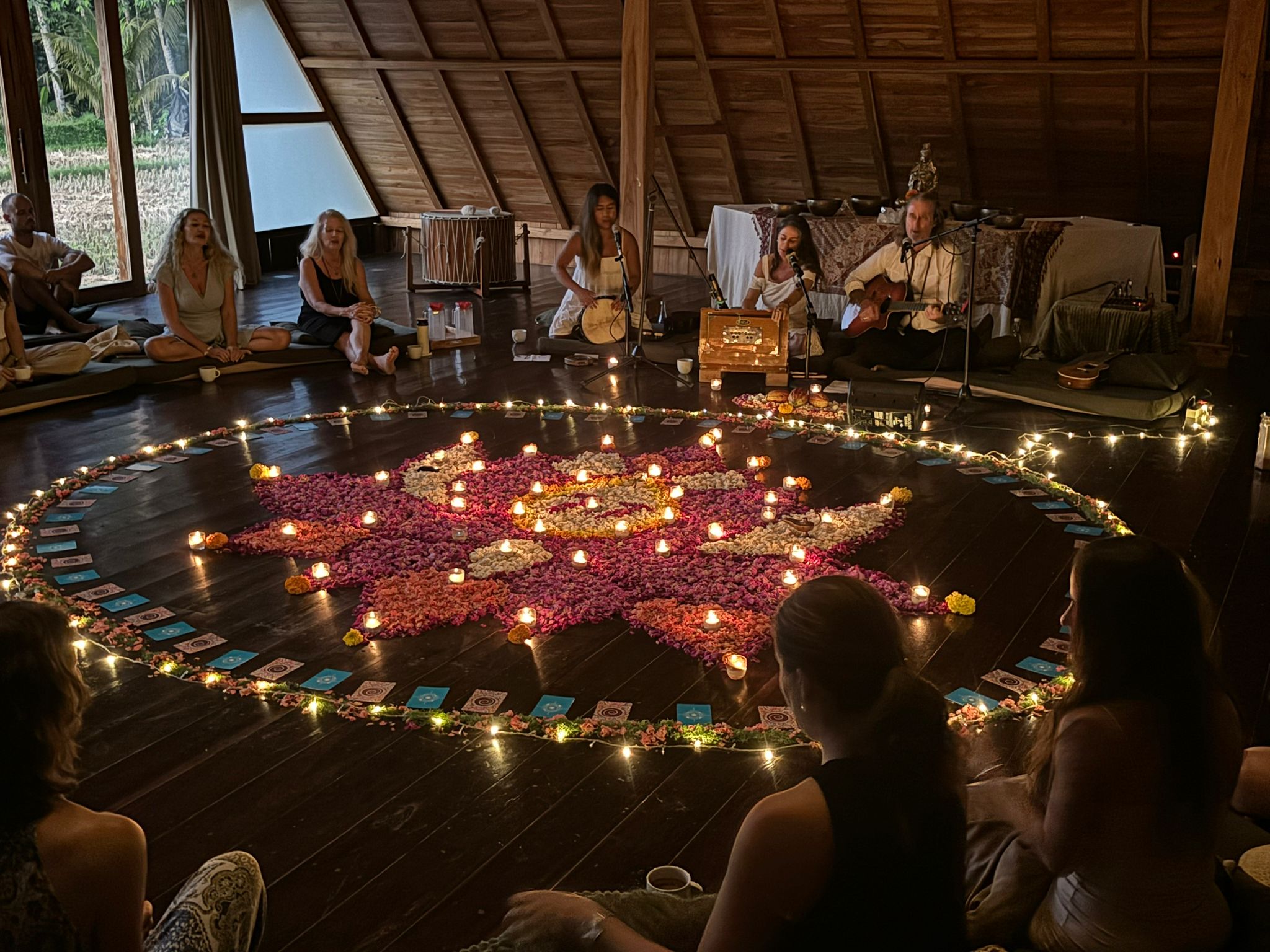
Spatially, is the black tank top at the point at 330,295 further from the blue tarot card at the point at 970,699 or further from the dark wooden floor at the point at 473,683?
the blue tarot card at the point at 970,699

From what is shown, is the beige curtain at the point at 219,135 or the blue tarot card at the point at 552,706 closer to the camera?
the blue tarot card at the point at 552,706

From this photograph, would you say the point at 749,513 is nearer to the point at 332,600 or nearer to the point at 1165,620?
the point at 332,600

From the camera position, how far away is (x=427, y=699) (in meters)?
3.31

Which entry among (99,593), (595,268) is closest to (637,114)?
(595,268)

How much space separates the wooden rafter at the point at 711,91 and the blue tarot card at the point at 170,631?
6.59 m

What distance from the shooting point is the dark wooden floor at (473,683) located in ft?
8.55

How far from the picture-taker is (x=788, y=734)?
3.12 m

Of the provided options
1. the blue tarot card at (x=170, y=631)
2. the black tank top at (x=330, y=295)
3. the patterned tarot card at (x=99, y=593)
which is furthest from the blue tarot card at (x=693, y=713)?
the black tank top at (x=330, y=295)

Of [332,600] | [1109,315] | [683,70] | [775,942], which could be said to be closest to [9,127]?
[683,70]

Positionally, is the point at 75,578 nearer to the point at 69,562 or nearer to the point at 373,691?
the point at 69,562

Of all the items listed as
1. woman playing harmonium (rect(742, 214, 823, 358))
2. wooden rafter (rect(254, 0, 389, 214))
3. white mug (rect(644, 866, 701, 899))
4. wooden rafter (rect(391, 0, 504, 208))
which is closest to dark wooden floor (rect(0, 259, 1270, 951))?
white mug (rect(644, 866, 701, 899))

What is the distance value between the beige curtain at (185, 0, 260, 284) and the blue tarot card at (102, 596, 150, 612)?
712 centimetres

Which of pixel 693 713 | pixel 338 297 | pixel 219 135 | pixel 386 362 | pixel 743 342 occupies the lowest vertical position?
pixel 693 713

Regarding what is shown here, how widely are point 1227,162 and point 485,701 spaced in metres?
6.10
